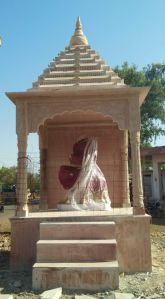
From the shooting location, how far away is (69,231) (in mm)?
6332

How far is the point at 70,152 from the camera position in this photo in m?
9.81

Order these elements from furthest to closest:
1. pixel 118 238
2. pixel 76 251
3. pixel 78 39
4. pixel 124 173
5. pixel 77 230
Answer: pixel 124 173 → pixel 78 39 → pixel 118 238 → pixel 77 230 → pixel 76 251

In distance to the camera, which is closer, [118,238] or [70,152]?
[118,238]

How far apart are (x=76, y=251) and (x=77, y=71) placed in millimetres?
4114

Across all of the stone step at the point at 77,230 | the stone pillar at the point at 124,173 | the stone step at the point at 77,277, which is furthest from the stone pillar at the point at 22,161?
the stone pillar at the point at 124,173

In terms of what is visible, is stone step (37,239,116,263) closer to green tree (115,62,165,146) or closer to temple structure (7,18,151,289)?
temple structure (7,18,151,289)

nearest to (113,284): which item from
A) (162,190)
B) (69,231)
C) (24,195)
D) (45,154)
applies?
(69,231)

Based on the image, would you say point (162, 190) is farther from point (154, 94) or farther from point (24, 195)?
point (24, 195)

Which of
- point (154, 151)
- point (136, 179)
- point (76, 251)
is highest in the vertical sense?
point (154, 151)

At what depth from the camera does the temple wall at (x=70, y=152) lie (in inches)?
383

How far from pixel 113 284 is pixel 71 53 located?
18.4ft

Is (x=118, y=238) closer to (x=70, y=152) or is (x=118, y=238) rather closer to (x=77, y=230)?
(x=77, y=230)

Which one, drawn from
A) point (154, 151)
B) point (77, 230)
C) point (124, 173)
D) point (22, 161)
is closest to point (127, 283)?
point (77, 230)

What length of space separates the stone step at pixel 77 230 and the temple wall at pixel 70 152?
330 cm
